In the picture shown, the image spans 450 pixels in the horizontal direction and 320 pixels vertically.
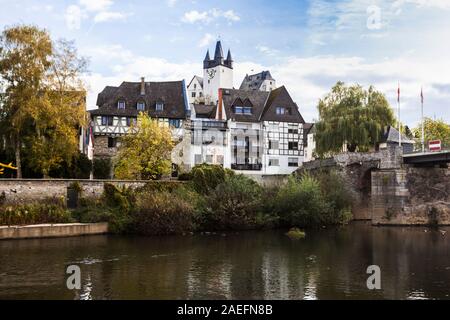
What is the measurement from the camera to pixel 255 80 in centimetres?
11619

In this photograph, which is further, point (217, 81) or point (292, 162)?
point (217, 81)

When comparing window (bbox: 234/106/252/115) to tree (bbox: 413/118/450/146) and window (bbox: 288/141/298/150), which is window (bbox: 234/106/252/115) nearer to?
window (bbox: 288/141/298/150)

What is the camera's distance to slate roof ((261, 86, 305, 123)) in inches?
2320

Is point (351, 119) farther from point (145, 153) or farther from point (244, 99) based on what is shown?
point (145, 153)

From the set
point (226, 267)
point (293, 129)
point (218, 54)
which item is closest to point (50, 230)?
point (226, 267)

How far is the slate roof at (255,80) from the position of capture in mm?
113444

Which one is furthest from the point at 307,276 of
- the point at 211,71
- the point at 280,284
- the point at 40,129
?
the point at 211,71

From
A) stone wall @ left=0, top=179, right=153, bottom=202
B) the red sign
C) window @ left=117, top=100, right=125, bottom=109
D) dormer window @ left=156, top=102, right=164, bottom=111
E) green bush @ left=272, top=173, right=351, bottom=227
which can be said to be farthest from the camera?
dormer window @ left=156, top=102, right=164, bottom=111

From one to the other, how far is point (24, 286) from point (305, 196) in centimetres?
2544

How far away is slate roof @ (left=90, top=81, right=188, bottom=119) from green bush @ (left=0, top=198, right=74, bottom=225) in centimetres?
1920

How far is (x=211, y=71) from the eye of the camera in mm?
105562

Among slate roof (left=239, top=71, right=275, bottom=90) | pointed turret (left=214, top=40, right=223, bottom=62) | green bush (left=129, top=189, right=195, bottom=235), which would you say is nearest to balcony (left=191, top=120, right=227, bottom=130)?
green bush (left=129, top=189, right=195, bottom=235)

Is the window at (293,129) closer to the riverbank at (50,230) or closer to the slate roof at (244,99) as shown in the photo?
the slate roof at (244,99)

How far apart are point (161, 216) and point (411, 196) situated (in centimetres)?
2150
